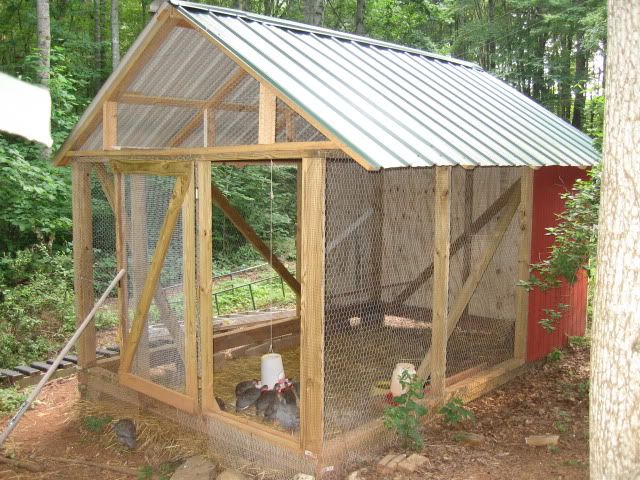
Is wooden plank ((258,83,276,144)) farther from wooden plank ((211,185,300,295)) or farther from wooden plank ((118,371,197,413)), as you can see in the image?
wooden plank ((118,371,197,413))

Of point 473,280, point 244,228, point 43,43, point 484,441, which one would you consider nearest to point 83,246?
point 244,228

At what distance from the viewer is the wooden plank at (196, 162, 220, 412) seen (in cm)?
538

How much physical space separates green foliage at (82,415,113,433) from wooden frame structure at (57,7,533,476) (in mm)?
435

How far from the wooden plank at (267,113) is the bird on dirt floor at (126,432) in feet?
9.93

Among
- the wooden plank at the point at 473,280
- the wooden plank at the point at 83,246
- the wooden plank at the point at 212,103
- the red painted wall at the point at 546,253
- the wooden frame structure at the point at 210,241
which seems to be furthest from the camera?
the red painted wall at the point at 546,253

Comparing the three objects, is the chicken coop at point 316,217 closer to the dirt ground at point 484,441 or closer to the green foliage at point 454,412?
the green foliage at point 454,412

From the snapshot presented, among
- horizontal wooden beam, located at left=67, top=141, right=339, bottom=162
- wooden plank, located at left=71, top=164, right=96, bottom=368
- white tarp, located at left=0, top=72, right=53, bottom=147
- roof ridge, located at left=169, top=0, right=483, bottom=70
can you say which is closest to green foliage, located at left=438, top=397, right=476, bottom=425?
horizontal wooden beam, located at left=67, top=141, right=339, bottom=162

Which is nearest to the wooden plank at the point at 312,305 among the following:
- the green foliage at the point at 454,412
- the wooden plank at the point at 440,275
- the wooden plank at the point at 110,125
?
the wooden plank at the point at 440,275

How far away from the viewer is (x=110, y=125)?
613 cm

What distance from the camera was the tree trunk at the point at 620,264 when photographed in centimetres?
316

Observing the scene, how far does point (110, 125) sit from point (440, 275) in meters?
3.38

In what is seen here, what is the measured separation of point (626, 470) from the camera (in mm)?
3307

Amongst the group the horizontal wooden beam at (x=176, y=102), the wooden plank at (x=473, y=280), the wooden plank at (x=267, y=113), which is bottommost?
the wooden plank at (x=473, y=280)

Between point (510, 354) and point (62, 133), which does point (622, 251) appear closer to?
point (510, 354)
